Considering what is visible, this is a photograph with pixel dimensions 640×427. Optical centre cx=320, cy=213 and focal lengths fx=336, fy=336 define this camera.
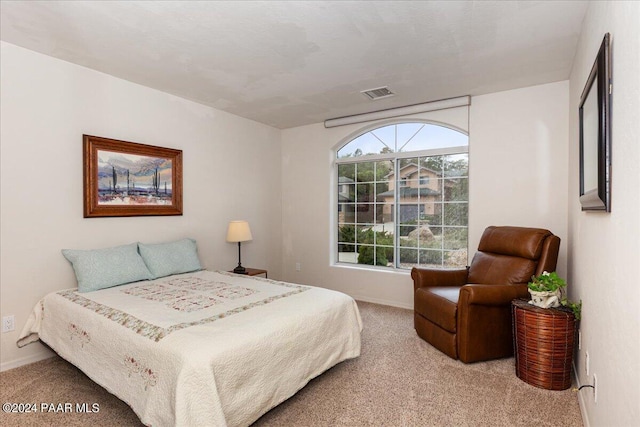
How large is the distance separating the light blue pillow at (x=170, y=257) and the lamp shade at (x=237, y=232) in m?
0.47

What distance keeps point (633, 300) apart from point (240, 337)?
1.64m

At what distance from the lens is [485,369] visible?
258cm

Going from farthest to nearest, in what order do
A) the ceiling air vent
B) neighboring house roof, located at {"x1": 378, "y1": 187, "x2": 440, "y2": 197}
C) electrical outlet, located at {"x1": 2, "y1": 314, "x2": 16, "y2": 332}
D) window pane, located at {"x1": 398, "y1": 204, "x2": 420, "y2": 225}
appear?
window pane, located at {"x1": 398, "y1": 204, "x2": 420, "y2": 225} → neighboring house roof, located at {"x1": 378, "y1": 187, "x2": 440, "y2": 197} → the ceiling air vent → electrical outlet, located at {"x1": 2, "y1": 314, "x2": 16, "y2": 332}

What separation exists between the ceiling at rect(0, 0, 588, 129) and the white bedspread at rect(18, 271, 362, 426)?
6.21 feet

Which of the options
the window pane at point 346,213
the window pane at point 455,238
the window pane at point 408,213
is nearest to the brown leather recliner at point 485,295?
the window pane at point 455,238

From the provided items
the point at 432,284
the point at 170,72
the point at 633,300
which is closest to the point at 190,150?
the point at 170,72

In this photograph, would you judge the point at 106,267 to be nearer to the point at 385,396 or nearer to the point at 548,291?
the point at 385,396

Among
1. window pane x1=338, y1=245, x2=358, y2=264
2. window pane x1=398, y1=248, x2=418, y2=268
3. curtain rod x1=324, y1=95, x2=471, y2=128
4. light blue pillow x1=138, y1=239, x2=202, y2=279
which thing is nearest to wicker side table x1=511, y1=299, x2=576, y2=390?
window pane x1=398, y1=248, x2=418, y2=268

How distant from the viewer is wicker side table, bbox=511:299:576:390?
2.25 metres

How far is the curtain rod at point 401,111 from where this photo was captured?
12.2 feet

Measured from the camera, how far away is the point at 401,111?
407 centimetres

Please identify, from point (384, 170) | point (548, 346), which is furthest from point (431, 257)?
point (548, 346)

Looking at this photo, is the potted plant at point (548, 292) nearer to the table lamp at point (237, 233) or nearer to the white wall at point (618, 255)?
the white wall at point (618, 255)

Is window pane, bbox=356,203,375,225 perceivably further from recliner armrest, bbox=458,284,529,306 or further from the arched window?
recliner armrest, bbox=458,284,529,306
